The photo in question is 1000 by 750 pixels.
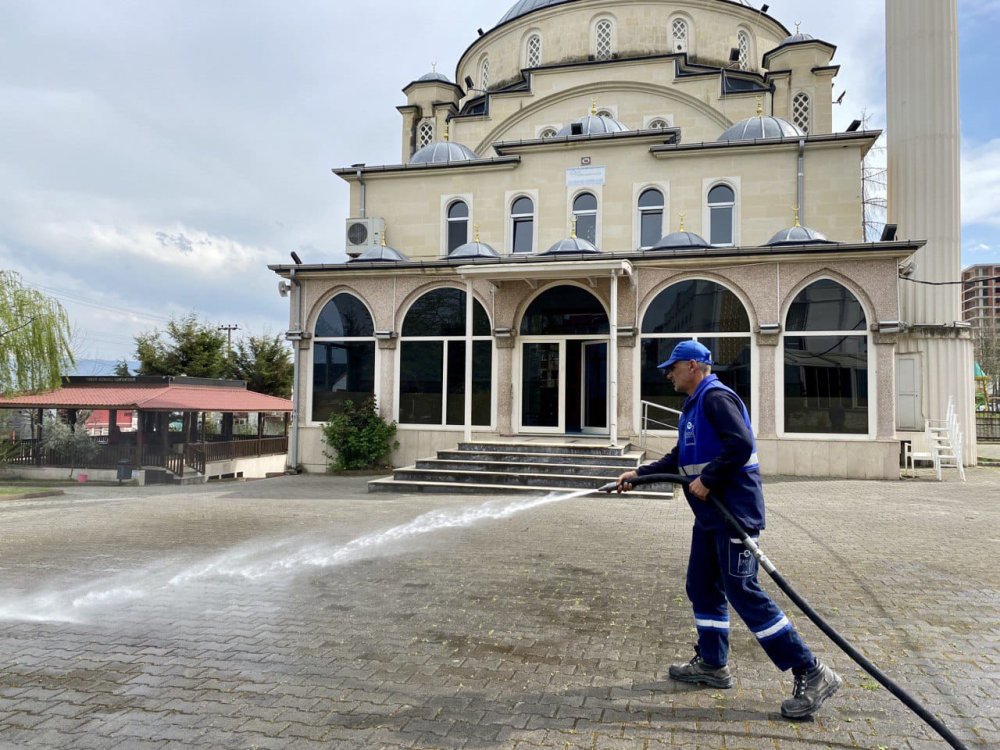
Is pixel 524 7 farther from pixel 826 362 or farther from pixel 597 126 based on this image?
pixel 826 362

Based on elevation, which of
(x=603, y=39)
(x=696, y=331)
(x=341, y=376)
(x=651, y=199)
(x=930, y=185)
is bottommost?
(x=341, y=376)

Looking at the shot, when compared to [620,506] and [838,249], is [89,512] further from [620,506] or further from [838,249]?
[838,249]

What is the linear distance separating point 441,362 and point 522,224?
5979 millimetres

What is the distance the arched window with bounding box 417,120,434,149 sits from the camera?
31.3 m

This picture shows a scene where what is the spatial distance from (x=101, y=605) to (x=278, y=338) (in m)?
42.7

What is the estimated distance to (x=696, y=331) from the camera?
55.5 feet

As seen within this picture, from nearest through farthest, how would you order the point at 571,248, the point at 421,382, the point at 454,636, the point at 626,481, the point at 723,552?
the point at 723,552
the point at 626,481
the point at 454,636
the point at 571,248
the point at 421,382

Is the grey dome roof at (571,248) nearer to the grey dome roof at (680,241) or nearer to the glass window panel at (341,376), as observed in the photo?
the grey dome roof at (680,241)

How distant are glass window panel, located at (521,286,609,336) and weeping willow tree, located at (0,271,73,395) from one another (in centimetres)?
1571

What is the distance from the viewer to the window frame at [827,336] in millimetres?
15742

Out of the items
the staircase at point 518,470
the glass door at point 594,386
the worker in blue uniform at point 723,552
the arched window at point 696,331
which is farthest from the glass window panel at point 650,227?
the worker in blue uniform at point 723,552

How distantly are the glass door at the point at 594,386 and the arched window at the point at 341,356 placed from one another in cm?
564

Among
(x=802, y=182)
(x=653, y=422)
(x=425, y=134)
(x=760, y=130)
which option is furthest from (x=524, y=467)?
(x=425, y=134)

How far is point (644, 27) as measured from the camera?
2789cm
